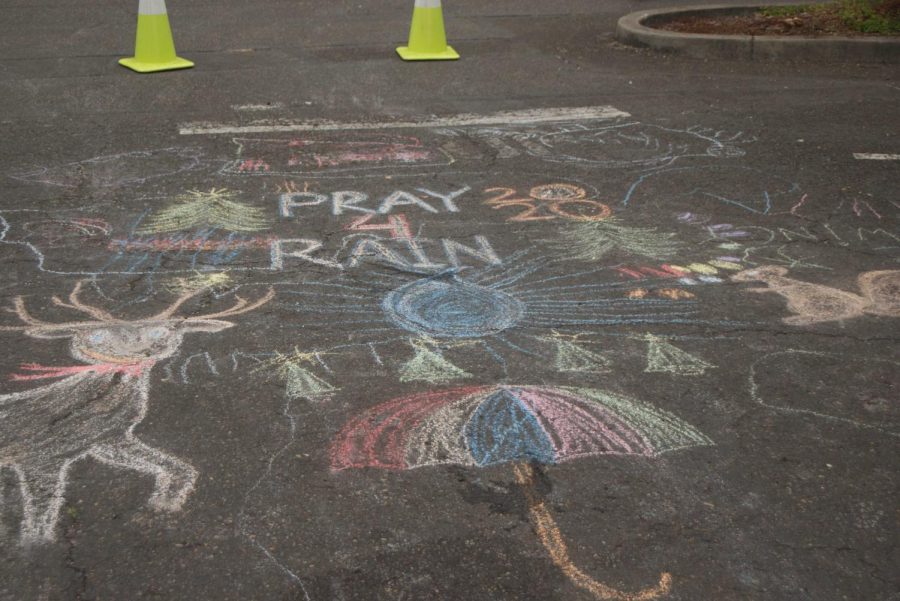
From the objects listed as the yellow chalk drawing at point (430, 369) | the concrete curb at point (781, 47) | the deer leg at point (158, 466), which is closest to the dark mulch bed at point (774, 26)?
the concrete curb at point (781, 47)

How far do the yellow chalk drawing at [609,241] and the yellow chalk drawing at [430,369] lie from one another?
1.24 meters

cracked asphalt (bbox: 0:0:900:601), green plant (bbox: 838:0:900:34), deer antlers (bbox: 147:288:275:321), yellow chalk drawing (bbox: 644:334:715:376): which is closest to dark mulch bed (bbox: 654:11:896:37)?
green plant (bbox: 838:0:900:34)

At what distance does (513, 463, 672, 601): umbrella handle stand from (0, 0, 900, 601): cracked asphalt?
0.01 meters

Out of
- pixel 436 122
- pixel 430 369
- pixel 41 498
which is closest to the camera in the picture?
pixel 41 498

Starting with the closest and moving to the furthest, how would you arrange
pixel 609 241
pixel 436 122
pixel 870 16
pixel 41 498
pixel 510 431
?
pixel 41 498 → pixel 510 431 → pixel 609 241 → pixel 436 122 → pixel 870 16

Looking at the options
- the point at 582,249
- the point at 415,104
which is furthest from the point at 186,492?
the point at 415,104

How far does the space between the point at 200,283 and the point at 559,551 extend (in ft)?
7.42

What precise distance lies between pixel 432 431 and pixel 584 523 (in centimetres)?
63

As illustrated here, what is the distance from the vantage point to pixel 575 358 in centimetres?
356

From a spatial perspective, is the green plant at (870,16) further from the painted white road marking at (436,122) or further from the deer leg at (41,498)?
the deer leg at (41,498)

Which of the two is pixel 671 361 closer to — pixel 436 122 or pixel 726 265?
pixel 726 265

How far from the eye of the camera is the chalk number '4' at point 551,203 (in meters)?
5.09

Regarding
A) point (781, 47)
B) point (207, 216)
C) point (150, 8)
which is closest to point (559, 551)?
point (207, 216)

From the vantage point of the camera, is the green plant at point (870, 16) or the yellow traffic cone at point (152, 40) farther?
the green plant at point (870, 16)
